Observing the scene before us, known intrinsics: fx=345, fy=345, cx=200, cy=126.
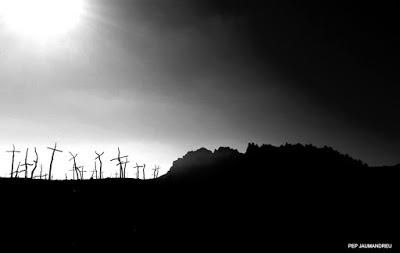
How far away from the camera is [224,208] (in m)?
49.3

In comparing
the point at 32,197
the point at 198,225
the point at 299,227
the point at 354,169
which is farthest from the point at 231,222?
the point at 32,197

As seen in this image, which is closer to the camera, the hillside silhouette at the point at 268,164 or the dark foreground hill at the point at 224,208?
the dark foreground hill at the point at 224,208

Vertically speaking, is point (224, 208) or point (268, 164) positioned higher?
point (268, 164)

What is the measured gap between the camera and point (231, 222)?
1799 inches

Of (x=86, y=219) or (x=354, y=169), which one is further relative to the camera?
(x=354, y=169)

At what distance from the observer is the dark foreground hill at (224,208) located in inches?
1601

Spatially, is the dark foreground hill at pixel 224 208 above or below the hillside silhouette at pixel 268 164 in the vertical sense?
below

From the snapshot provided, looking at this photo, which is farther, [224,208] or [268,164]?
[268,164]

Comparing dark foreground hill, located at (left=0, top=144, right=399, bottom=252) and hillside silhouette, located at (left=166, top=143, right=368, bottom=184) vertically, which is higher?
hillside silhouette, located at (left=166, top=143, right=368, bottom=184)

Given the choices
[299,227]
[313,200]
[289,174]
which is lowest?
[299,227]

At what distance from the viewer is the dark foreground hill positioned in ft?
133

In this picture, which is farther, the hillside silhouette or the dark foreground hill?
the hillside silhouette

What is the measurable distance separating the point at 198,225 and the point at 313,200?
1720 centimetres

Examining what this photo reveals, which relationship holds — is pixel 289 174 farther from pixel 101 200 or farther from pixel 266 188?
pixel 101 200
